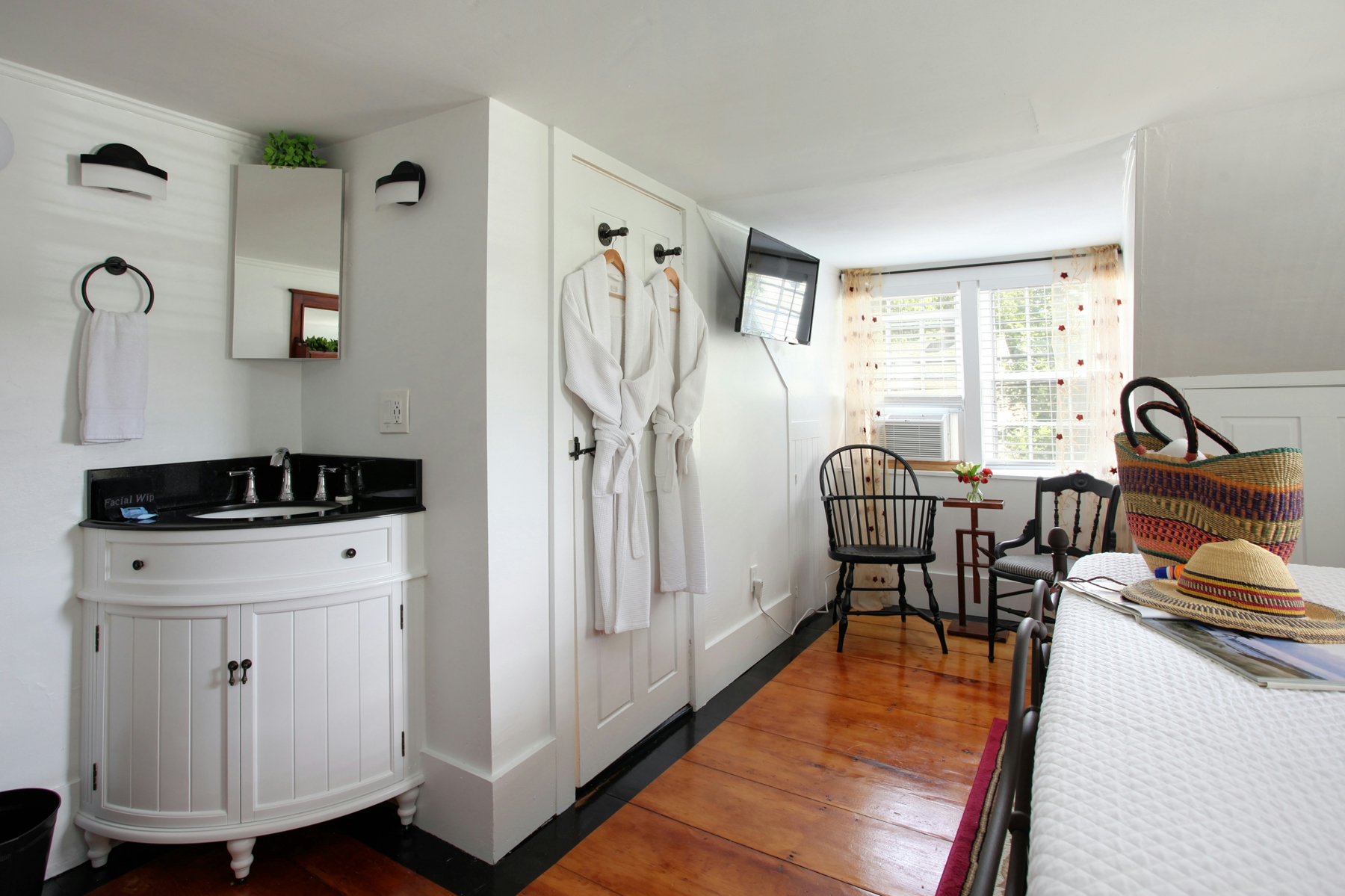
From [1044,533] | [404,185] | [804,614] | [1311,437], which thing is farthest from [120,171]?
[1044,533]

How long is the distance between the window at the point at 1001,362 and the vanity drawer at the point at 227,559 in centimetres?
347

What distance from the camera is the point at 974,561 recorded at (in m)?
3.82

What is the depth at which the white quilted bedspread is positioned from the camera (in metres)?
0.38

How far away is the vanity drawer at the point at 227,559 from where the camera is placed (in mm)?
1722

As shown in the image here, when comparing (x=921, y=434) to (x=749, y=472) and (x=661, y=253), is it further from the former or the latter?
(x=661, y=253)

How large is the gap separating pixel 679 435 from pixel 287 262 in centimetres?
147

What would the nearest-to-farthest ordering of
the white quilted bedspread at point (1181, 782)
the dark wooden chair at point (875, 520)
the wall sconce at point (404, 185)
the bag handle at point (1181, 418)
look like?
the white quilted bedspread at point (1181, 782) < the bag handle at point (1181, 418) < the wall sconce at point (404, 185) < the dark wooden chair at point (875, 520)

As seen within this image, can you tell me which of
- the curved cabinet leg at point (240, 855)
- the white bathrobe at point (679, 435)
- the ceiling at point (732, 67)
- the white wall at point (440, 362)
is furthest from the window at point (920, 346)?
the curved cabinet leg at point (240, 855)

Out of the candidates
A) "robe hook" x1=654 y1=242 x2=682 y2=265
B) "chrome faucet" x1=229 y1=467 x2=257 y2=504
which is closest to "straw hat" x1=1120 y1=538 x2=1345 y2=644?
"robe hook" x1=654 y1=242 x2=682 y2=265

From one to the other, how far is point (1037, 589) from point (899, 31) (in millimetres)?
1335

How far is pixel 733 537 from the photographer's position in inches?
125

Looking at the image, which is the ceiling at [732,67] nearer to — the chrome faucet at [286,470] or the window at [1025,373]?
the chrome faucet at [286,470]


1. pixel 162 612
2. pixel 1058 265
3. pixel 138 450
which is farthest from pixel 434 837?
pixel 1058 265

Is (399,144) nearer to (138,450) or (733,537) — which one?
(138,450)
